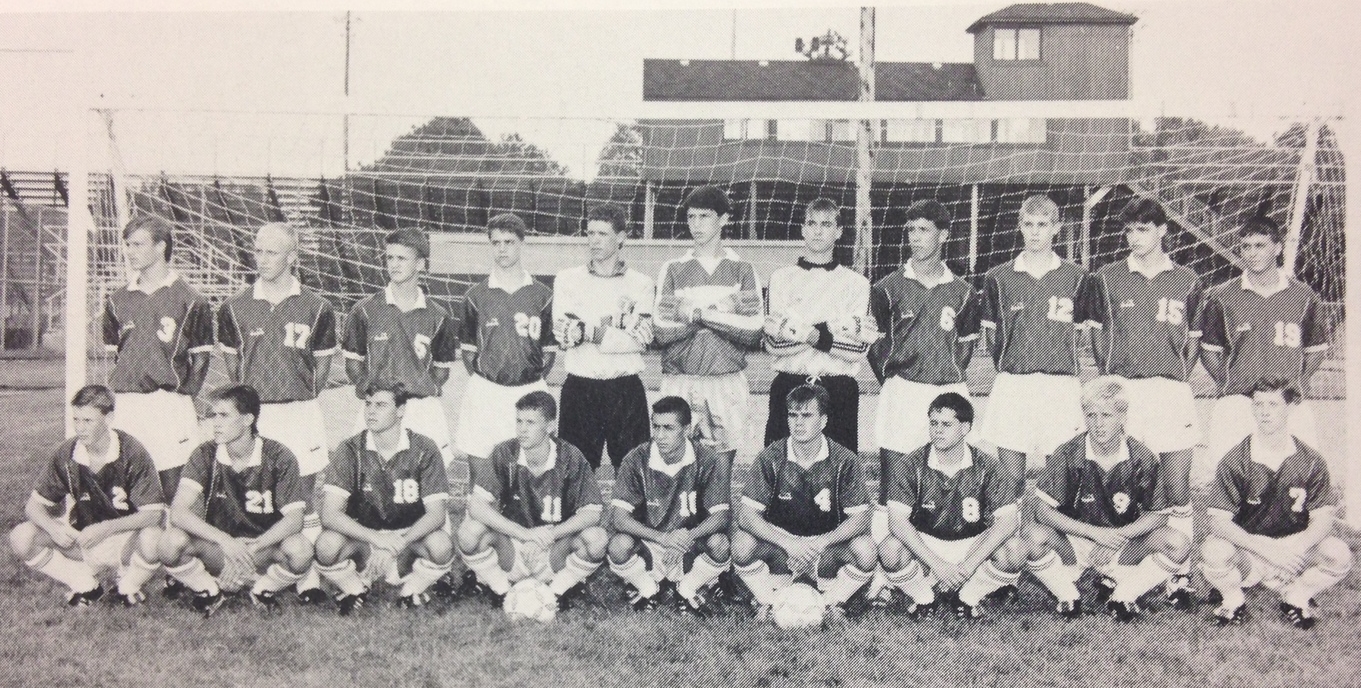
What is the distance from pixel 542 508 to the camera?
284 centimetres

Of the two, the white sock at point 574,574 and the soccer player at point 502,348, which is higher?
the soccer player at point 502,348

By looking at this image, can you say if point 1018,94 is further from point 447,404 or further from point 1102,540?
point 447,404

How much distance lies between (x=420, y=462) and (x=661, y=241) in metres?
1.13

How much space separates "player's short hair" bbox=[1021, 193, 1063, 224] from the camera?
291 centimetres

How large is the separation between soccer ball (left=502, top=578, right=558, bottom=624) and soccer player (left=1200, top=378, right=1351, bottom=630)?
7.42ft

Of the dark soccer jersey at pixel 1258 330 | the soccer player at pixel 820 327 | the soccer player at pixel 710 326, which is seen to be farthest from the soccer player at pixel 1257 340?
the soccer player at pixel 710 326

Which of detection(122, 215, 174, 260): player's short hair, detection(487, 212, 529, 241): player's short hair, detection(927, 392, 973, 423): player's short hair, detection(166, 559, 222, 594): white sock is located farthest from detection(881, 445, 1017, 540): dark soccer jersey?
detection(122, 215, 174, 260): player's short hair

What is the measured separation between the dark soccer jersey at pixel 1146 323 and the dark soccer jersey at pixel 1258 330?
0.29ft

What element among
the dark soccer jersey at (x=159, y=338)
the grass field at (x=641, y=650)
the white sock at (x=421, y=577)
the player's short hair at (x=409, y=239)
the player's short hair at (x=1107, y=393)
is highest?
the player's short hair at (x=409, y=239)

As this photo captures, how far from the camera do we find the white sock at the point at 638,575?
2799 millimetres

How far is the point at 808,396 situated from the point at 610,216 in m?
0.92

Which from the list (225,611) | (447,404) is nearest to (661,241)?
(447,404)

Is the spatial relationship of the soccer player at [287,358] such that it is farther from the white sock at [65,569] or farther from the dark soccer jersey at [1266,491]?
the dark soccer jersey at [1266,491]

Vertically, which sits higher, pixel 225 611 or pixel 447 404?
pixel 447 404
